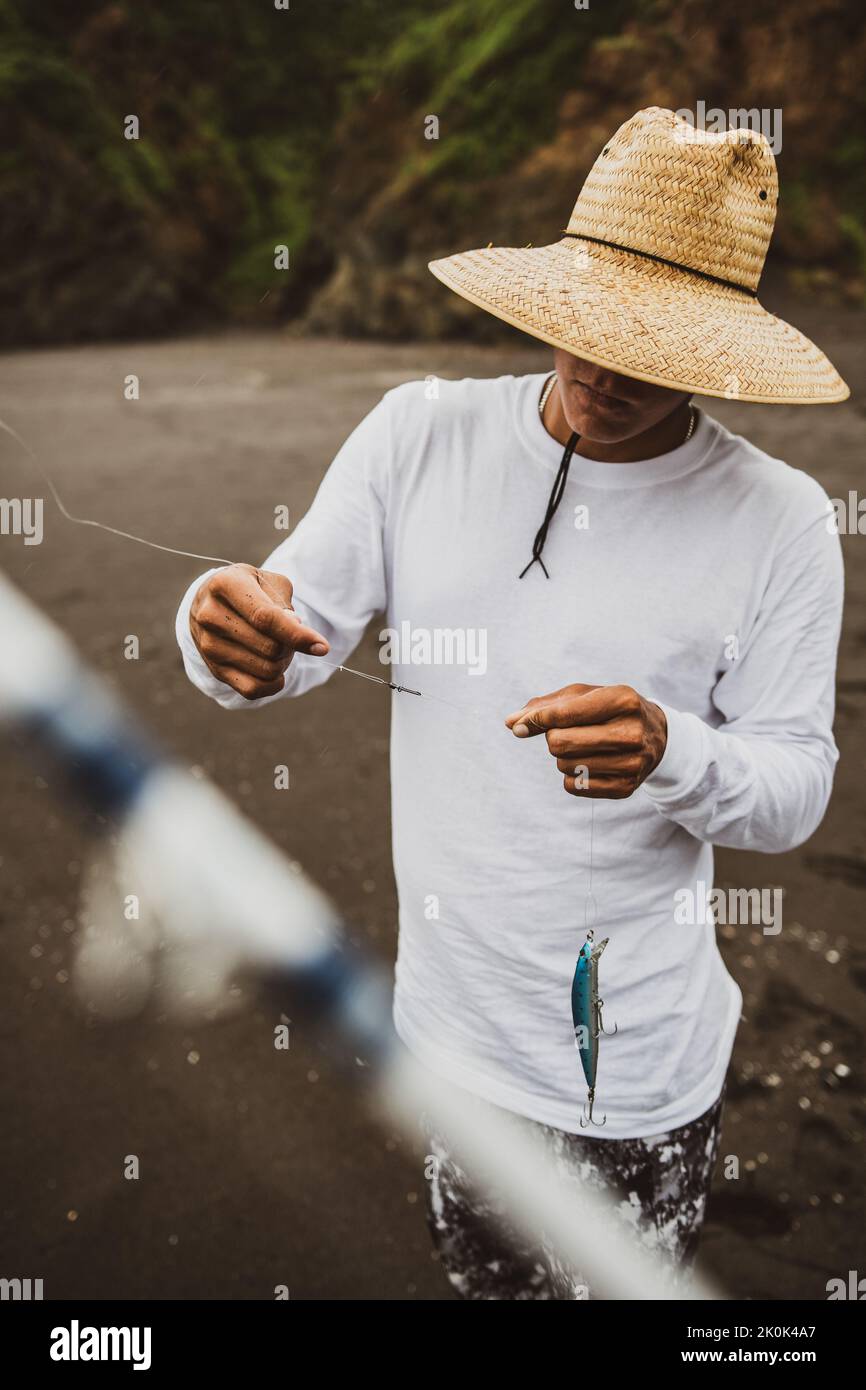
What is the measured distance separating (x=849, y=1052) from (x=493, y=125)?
734 inches

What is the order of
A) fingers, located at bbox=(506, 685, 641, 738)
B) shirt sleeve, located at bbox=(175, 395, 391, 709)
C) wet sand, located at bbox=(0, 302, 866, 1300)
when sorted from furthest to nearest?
wet sand, located at bbox=(0, 302, 866, 1300) < shirt sleeve, located at bbox=(175, 395, 391, 709) < fingers, located at bbox=(506, 685, 641, 738)

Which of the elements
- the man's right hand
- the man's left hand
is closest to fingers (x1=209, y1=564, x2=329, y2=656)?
the man's right hand

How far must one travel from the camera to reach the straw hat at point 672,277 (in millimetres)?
1406

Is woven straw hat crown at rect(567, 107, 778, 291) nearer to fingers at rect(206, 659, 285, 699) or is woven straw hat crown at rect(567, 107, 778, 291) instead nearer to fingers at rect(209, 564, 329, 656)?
fingers at rect(209, 564, 329, 656)

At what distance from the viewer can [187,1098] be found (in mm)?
3277

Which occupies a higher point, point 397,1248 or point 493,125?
point 493,125

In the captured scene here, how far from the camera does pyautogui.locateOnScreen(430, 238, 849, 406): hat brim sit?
139 cm

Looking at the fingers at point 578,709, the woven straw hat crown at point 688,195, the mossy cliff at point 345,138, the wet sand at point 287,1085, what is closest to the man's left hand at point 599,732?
the fingers at point 578,709

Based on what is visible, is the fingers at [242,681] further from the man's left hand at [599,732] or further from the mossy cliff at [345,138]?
the mossy cliff at [345,138]

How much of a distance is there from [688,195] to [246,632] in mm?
924

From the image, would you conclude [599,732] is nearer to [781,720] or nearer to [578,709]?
[578,709]

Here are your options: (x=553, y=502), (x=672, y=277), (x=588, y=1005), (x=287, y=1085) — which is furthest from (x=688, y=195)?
(x=287, y=1085)
